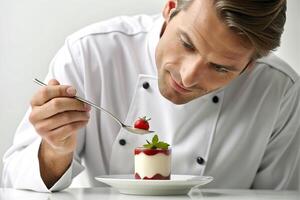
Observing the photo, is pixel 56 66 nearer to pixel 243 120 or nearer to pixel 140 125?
pixel 140 125

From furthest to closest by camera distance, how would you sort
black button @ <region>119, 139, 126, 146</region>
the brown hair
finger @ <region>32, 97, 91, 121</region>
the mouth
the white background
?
1. the white background
2. black button @ <region>119, 139, 126, 146</region>
3. the mouth
4. the brown hair
5. finger @ <region>32, 97, 91, 121</region>

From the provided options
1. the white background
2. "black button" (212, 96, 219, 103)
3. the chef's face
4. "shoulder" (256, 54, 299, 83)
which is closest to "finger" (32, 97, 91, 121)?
the chef's face

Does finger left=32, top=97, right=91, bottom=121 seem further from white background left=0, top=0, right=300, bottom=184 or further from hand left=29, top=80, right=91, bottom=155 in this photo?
white background left=0, top=0, right=300, bottom=184

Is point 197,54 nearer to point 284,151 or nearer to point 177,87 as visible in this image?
point 177,87

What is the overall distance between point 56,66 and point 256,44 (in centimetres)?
53

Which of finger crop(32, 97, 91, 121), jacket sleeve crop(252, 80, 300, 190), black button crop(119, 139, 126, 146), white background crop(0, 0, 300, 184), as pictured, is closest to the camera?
finger crop(32, 97, 91, 121)

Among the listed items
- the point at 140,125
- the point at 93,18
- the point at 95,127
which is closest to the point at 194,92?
the point at 140,125

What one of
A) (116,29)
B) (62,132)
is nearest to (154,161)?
(62,132)

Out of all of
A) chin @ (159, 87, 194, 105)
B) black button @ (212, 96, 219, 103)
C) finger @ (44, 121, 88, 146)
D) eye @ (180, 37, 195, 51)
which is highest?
eye @ (180, 37, 195, 51)

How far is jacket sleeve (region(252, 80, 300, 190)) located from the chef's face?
0.28 m

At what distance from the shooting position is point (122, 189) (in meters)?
1.22

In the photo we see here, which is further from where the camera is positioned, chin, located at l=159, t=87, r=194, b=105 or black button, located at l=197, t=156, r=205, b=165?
black button, located at l=197, t=156, r=205, b=165

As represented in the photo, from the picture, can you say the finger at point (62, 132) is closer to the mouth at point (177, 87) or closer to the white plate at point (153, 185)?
the white plate at point (153, 185)

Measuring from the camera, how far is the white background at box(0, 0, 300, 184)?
78.2 inches
